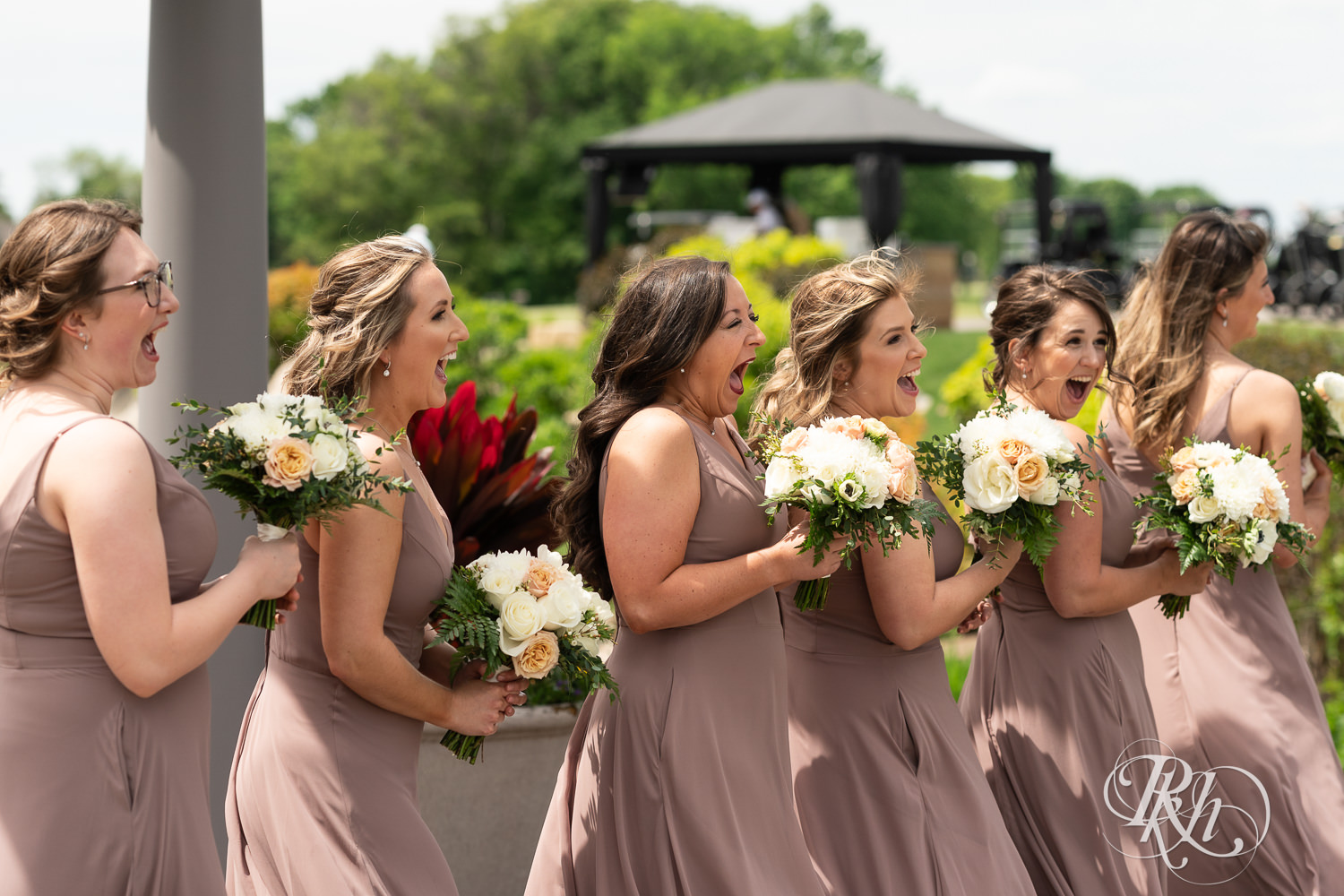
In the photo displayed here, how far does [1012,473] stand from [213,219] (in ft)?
8.54

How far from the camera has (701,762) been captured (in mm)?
3113

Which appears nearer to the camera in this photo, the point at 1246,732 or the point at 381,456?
the point at 381,456

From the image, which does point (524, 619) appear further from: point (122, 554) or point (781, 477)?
point (122, 554)

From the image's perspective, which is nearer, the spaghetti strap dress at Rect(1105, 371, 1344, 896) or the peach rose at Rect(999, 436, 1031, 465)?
the peach rose at Rect(999, 436, 1031, 465)

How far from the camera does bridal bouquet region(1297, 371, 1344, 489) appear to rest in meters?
4.57

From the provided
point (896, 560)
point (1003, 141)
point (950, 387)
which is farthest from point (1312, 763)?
point (1003, 141)

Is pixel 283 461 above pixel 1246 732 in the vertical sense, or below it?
above

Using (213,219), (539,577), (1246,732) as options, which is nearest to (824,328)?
(539,577)

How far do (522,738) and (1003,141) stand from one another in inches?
750

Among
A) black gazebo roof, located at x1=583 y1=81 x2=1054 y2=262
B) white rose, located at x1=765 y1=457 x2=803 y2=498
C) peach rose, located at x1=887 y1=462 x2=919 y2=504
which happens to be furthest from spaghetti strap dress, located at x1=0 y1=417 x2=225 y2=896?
black gazebo roof, located at x1=583 y1=81 x2=1054 y2=262

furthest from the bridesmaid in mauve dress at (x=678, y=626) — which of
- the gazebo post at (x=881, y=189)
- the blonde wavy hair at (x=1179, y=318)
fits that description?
the gazebo post at (x=881, y=189)

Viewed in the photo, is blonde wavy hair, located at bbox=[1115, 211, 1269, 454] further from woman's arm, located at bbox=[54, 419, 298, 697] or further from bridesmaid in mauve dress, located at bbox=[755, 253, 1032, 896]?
woman's arm, located at bbox=[54, 419, 298, 697]

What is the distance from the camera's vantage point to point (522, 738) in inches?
187

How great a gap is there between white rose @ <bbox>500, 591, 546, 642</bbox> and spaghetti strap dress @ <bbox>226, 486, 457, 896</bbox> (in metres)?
0.20
